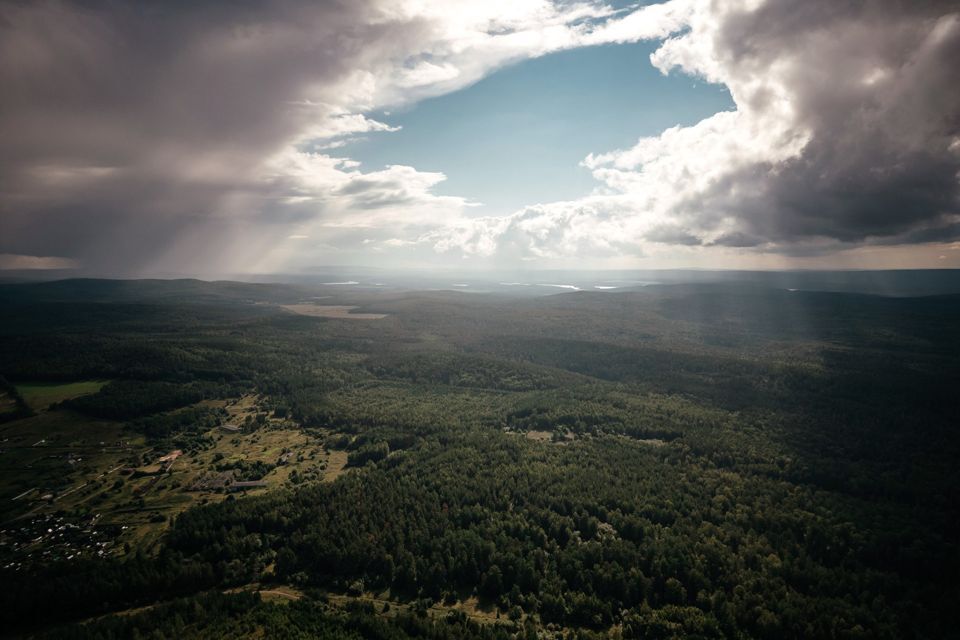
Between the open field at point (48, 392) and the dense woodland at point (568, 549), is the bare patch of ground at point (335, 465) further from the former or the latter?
the open field at point (48, 392)

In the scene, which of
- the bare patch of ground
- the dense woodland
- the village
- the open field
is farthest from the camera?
the open field

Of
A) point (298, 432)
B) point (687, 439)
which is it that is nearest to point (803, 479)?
point (687, 439)

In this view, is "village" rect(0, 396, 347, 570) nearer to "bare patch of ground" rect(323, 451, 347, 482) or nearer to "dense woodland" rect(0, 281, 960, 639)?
"bare patch of ground" rect(323, 451, 347, 482)

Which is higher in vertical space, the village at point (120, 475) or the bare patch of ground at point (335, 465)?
the village at point (120, 475)

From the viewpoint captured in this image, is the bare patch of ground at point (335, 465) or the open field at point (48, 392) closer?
the bare patch of ground at point (335, 465)

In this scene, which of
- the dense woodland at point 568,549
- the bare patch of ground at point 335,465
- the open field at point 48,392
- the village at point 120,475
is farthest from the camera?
the open field at point 48,392

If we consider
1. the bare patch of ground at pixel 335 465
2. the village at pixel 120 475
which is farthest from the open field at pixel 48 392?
the bare patch of ground at pixel 335 465

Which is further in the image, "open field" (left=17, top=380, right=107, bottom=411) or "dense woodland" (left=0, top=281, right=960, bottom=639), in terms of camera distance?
"open field" (left=17, top=380, right=107, bottom=411)

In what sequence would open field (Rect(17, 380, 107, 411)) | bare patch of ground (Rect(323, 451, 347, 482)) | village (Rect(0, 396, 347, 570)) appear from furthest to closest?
open field (Rect(17, 380, 107, 411)) → bare patch of ground (Rect(323, 451, 347, 482)) → village (Rect(0, 396, 347, 570))

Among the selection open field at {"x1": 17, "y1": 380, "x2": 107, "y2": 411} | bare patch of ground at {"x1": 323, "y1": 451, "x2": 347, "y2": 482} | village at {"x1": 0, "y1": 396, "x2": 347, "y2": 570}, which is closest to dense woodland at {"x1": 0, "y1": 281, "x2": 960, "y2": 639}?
bare patch of ground at {"x1": 323, "y1": 451, "x2": 347, "y2": 482}

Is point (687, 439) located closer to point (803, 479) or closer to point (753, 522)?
point (803, 479)
